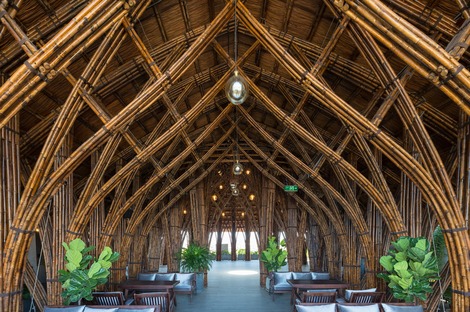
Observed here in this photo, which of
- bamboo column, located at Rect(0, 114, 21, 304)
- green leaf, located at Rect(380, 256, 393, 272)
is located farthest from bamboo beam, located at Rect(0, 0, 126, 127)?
green leaf, located at Rect(380, 256, 393, 272)

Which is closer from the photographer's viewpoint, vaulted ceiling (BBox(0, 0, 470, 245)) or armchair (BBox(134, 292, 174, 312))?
vaulted ceiling (BBox(0, 0, 470, 245))

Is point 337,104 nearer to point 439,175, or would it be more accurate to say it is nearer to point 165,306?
point 439,175

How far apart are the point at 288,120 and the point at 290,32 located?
2124 millimetres

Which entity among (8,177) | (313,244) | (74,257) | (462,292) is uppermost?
(8,177)

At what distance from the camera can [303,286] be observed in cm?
980

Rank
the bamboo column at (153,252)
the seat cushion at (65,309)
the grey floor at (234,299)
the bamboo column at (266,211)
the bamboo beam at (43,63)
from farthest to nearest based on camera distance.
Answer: the bamboo column at (153,252), the bamboo column at (266,211), the grey floor at (234,299), the seat cushion at (65,309), the bamboo beam at (43,63)

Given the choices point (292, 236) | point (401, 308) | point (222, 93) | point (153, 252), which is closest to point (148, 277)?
point (153, 252)

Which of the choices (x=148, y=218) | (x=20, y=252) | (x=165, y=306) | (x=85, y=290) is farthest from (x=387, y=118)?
(x=148, y=218)

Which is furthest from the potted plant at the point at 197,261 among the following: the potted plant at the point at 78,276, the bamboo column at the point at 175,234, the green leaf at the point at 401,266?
the green leaf at the point at 401,266

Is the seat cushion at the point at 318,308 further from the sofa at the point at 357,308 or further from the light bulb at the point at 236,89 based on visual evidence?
the light bulb at the point at 236,89

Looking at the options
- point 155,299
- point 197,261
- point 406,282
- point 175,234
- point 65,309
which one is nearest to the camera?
point 65,309

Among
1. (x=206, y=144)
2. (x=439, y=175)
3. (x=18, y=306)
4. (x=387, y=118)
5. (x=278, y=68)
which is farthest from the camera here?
(x=206, y=144)

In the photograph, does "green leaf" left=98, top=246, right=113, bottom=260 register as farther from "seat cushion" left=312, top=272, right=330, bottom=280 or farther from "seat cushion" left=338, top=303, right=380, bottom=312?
"seat cushion" left=312, top=272, right=330, bottom=280

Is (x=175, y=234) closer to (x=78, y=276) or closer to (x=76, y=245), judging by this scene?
(x=76, y=245)
